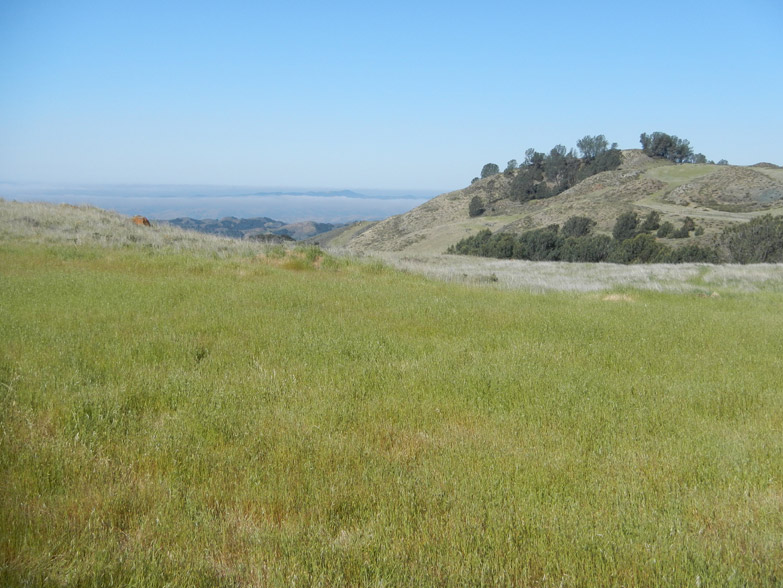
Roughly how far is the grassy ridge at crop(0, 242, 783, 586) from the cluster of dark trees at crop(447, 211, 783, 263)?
161 ft

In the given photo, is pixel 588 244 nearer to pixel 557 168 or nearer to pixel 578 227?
pixel 578 227

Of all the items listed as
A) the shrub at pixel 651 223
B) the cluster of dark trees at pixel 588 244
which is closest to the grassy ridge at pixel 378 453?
the cluster of dark trees at pixel 588 244

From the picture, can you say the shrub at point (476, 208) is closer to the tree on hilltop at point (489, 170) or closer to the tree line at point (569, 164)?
the tree line at point (569, 164)

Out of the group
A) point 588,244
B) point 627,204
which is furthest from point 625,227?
point 627,204

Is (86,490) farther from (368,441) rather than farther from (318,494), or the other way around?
(368,441)

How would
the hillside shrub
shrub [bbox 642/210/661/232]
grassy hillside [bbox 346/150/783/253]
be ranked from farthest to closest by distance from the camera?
grassy hillside [bbox 346/150/783/253] < shrub [bbox 642/210/661/232] < the hillside shrub

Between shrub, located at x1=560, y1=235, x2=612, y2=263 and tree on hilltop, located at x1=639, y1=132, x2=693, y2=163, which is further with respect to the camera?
tree on hilltop, located at x1=639, y1=132, x2=693, y2=163

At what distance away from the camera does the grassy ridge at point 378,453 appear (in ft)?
11.5

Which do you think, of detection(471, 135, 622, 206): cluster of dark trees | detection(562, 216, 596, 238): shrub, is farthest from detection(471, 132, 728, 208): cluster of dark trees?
detection(562, 216, 596, 238): shrub

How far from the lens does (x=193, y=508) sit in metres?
4.04

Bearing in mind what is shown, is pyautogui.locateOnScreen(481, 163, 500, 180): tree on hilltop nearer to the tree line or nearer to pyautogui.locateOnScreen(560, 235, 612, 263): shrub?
the tree line

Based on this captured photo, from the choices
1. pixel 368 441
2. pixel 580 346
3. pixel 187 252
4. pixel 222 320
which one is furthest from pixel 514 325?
pixel 187 252

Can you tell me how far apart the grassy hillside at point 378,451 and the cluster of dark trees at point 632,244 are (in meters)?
48.3

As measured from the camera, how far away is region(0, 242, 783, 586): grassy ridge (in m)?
3.51
